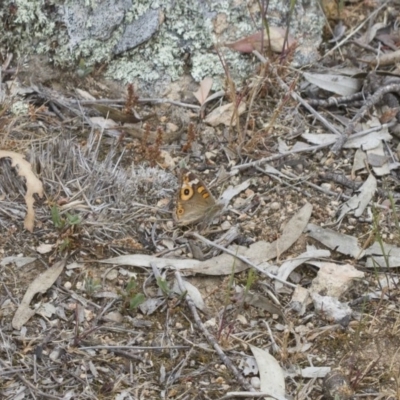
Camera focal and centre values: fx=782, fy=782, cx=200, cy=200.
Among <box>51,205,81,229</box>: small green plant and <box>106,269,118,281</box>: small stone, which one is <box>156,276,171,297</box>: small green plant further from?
<box>51,205,81,229</box>: small green plant

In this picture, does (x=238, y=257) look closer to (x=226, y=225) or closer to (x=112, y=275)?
(x=226, y=225)

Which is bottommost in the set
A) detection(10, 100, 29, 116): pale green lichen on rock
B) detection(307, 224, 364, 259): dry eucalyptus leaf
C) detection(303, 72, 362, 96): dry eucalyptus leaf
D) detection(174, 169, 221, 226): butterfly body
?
detection(307, 224, 364, 259): dry eucalyptus leaf

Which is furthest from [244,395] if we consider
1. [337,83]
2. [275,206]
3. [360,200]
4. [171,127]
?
[337,83]

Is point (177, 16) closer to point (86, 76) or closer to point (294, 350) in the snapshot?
point (86, 76)

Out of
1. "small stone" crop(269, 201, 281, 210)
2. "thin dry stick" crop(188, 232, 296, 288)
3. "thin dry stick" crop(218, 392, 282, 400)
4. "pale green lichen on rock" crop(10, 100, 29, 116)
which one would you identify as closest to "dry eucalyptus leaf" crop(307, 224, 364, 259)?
"small stone" crop(269, 201, 281, 210)

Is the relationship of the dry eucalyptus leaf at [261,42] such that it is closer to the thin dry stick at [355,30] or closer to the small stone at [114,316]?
the thin dry stick at [355,30]

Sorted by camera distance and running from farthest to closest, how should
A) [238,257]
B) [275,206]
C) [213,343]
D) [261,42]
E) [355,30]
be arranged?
1. [355,30]
2. [261,42]
3. [275,206]
4. [238,257]
5. [213,343]

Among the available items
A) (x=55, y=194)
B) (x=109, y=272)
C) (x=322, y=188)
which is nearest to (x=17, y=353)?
(x=109, y=272)
